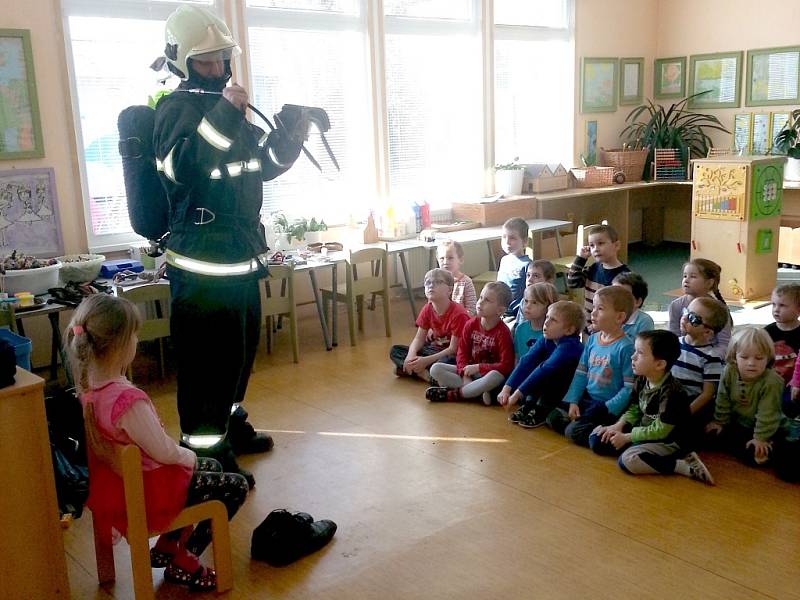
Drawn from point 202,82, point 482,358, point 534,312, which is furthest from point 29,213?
point 534,312

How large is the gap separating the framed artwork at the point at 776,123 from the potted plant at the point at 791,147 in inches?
9.2

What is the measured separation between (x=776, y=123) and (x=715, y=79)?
842mm

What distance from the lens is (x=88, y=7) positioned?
5.25m

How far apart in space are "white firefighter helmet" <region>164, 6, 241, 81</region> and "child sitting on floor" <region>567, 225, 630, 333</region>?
2437mm

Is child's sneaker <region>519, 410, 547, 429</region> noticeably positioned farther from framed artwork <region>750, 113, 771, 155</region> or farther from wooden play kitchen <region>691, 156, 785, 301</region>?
framed artwork <region>750, 113, 771, 155</region>

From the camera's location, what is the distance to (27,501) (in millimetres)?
2275

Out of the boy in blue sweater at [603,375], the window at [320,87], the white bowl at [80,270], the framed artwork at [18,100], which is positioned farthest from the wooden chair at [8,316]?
the boy in blue sweater at [603,375]

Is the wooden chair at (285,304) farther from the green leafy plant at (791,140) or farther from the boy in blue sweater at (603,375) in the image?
the green leafy plant at (791,140)

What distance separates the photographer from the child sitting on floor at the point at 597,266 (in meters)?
4.59

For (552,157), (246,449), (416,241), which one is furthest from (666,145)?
(246,449)

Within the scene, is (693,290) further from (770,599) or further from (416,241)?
(416,241)

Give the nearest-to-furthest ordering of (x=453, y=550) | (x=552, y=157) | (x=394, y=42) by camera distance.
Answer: (x=453, y=550) → (x=394, y=42) → (x=552, y=157)

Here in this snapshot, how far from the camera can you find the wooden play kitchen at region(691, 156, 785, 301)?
6.06 meters

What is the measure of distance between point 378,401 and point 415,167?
3.29m
